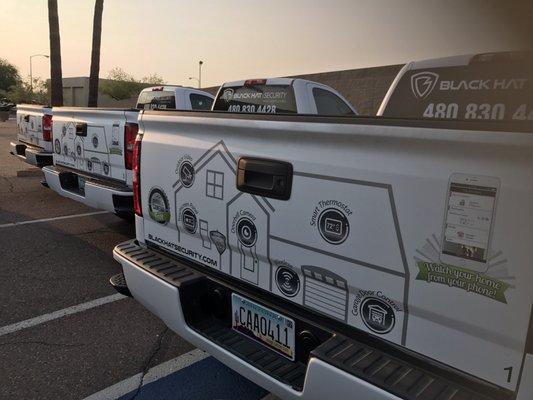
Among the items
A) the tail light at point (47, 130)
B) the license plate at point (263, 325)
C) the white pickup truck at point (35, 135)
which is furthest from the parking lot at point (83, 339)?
the tail light at point (47, 130)

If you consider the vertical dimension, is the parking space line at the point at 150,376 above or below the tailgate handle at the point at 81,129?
below

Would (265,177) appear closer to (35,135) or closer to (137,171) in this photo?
(137,171)

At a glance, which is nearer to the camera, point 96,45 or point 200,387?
point 200,387

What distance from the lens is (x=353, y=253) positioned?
177 centimetres

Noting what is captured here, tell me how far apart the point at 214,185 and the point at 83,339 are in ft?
5.98

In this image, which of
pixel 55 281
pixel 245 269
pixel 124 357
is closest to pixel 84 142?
pixel 55 281

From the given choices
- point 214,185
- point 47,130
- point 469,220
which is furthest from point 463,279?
point 47,130

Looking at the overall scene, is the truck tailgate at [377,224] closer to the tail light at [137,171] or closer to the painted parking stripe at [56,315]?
the tail light at [137,171]

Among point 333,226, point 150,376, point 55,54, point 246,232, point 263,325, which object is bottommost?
point 150,376

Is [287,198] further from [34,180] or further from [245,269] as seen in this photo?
[34,180]

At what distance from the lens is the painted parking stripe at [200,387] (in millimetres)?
2713

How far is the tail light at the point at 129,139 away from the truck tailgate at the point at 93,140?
5 centimetres

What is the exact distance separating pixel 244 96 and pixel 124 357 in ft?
15.0

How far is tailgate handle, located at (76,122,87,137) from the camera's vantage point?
5.52 meters
